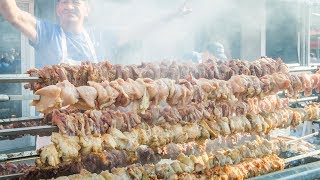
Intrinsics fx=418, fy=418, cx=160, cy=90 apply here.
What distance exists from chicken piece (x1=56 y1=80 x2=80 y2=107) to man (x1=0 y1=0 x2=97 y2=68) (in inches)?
82.4

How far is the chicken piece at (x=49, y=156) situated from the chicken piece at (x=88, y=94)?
14.4 inches

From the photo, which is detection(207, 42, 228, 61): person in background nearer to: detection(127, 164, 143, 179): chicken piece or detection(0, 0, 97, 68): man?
detection(0, 0, 97, 68): man

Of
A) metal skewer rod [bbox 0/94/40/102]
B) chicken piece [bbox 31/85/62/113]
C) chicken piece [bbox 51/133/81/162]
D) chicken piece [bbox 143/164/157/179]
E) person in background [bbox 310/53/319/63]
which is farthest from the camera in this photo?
person in background [bbox 310/53/319/63]

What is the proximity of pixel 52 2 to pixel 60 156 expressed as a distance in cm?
664

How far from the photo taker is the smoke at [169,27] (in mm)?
7059

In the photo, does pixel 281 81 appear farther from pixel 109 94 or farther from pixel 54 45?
pixel 54 45

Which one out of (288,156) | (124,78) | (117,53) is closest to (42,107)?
(124,78)

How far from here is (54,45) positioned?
15.6 feet

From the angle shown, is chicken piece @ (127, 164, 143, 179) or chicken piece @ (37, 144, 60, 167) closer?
chicken piece @ (37, 144, 60, 167)

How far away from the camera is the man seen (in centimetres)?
474

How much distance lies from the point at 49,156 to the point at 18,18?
2.53 m

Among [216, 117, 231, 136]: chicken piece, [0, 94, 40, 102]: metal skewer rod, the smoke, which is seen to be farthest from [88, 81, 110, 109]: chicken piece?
the smoke

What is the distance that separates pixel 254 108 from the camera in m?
4.35

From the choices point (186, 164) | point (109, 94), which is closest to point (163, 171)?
point (186, 164)
